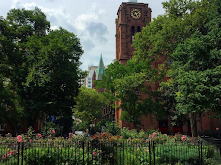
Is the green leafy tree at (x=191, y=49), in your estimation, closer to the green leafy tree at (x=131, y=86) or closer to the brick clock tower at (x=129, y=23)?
the green leafy tree at (x=131, y=86)

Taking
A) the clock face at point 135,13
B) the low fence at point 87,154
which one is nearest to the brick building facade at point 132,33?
the clock face at point 135,13

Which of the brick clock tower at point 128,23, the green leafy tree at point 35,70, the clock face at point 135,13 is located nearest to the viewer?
the green leafy tree at point 35,70

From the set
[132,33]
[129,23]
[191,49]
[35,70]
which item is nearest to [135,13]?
[129,23]

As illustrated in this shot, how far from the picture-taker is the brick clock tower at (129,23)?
4742cm

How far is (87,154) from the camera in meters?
11.7

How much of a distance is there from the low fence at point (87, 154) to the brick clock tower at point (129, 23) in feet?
115

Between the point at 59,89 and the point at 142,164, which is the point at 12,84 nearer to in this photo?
the point at 59,89

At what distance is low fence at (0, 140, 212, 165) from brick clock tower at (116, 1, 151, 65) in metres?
35.0

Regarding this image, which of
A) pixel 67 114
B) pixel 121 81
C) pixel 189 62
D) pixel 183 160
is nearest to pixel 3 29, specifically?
pixel 67 114

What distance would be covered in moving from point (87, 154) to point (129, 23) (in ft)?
135

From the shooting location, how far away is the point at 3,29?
29.5 meters

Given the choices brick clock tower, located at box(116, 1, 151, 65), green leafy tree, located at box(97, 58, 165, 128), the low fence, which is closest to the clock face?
brick clock tower, located at box(116, 1, 151, 65)

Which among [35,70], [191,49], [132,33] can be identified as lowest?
[35,70]

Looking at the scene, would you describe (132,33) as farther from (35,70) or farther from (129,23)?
(35,70)
